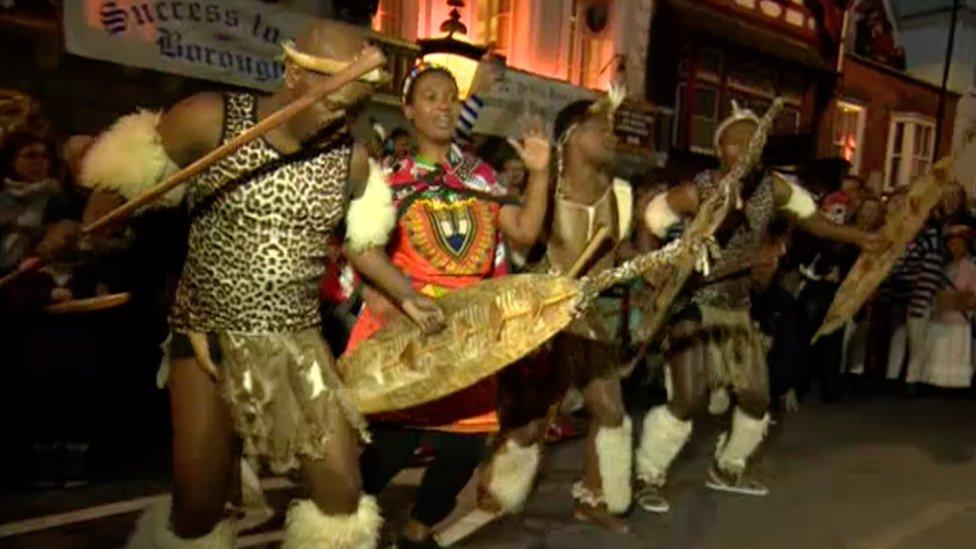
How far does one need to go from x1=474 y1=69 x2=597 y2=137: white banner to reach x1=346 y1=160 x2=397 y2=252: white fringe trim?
1003 cm

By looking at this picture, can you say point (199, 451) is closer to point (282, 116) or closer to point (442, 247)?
point (282, 116)

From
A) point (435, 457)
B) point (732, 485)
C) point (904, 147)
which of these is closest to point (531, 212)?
point (435, 457)

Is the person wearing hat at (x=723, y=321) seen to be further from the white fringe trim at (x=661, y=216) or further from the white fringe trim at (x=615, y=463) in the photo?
the white fringe trim at (x=615, y=463)

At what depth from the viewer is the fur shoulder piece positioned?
9.98 ft

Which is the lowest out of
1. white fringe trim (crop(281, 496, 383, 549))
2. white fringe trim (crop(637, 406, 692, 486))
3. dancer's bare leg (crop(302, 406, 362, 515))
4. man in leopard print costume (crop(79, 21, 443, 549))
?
white fringe trim (crop(637, 406, 692, 486))

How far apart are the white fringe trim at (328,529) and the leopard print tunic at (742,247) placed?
303 centimetres

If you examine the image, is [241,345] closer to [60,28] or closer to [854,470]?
[854,470]

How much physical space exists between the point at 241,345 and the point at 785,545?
10.7ft

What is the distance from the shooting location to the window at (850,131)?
24.0 metres

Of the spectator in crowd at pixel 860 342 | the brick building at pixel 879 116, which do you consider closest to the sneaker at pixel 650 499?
the spectator in crowd at pixel 860 342

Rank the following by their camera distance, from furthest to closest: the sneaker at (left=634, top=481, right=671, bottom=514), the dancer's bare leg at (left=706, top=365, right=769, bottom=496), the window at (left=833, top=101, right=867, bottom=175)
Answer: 1. the window at (left=833, top=101, right=867, bottom=175)
2. the dancer's bare leg at (left=706, top=365, right=769, bottom=496)
3. the sneaker at (left=634, top=481, right=671, bottom=514)

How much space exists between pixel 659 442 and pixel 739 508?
72cm

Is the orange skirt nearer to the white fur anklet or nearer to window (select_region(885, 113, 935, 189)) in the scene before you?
the white fur anklet

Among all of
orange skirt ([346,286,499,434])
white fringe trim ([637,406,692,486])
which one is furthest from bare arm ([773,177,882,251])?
orange skirt ([346,286,499,434])
